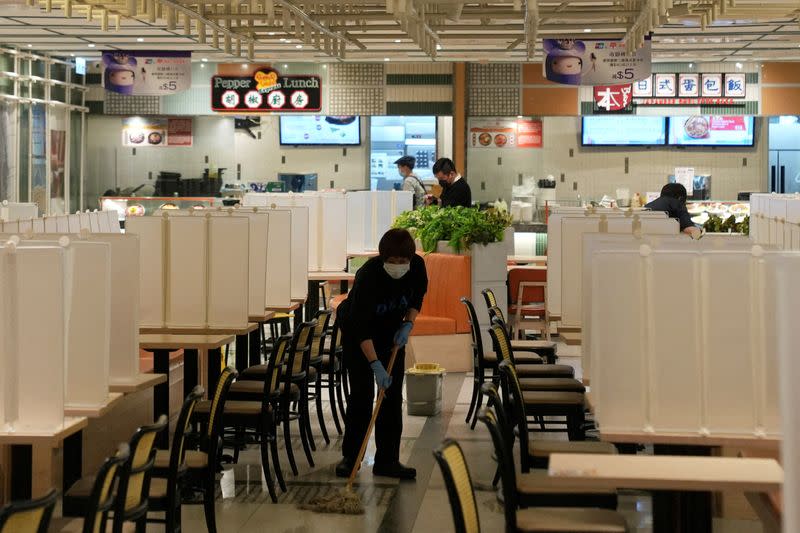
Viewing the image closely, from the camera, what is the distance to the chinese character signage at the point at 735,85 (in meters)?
20.6

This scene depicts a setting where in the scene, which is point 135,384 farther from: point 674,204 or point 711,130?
point 711,130

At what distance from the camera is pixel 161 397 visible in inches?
290

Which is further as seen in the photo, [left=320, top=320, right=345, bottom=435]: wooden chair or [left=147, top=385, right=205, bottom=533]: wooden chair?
[left=320, top=320, right=345, bottom=435]: wooden chair

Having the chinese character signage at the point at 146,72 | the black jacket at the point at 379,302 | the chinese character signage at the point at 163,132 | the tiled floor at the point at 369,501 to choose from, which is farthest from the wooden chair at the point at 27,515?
the chinese character signage at the point at 163,132

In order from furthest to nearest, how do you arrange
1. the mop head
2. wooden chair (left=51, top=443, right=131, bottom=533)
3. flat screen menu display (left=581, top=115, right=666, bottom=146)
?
flat screen menu display (left=581, top=115, right=666, bottom=146) < the mop head < wooden chair (left=51, top=443, right=131, bottom=533)

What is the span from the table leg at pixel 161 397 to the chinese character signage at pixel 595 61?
8.44m

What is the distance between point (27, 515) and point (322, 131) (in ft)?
60.5

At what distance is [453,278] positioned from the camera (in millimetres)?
11594

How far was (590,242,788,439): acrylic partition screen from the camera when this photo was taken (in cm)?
493

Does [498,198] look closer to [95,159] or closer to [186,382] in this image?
[95,159]

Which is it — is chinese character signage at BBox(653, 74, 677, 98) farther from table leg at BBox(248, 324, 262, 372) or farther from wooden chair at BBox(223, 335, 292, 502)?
wooden chair at BBox(223, 335, 292, 502)

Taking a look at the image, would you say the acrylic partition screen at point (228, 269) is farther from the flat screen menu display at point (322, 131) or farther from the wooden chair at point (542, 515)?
the flat screen menu display at point (322, 131)

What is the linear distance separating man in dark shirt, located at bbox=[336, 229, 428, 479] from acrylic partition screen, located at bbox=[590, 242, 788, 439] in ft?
7.48

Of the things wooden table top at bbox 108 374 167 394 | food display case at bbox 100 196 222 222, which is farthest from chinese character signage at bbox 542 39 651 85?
wooden table top at bbox 108 374 167 394
